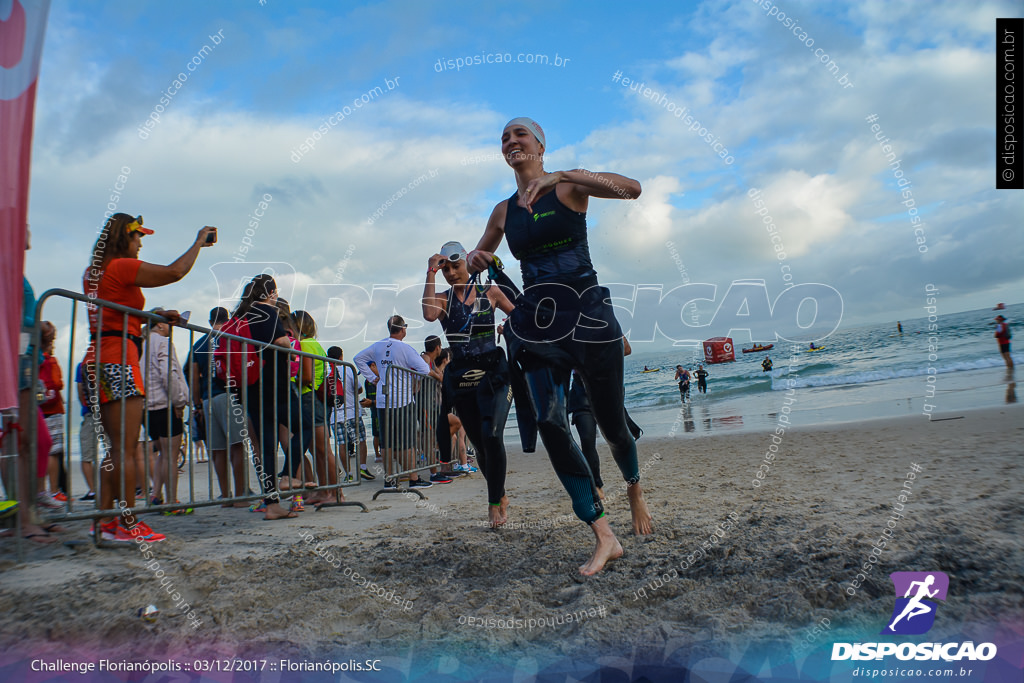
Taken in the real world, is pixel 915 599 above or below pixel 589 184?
below

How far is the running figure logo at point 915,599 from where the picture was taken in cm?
180

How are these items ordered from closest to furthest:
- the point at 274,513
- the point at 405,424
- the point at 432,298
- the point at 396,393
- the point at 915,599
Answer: the point at 915,599
the point at 432,298
the point at 274,513
the point at 396,393
the point at 405,424

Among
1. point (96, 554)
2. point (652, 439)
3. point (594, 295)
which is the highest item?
point (594, 295)

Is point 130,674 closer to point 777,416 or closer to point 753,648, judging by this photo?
point 753,648

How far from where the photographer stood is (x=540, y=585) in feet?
8.56

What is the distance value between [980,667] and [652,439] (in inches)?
392

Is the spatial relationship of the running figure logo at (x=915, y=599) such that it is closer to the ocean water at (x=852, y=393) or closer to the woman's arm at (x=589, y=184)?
the woman's arm at (x=589, y=184)

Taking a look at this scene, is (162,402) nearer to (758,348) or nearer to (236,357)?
(236,357)

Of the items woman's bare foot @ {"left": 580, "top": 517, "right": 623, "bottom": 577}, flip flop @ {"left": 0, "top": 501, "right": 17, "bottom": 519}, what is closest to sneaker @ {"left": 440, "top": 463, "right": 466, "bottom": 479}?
woman's bare foot @ {"left": 580, "top": 517, "right": 623, "bottom": 577}

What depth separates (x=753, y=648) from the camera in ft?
5.92

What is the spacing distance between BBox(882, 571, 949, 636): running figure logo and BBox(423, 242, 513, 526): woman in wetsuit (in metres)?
2.67

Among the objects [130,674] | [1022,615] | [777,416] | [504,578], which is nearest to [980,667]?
[1022,615]

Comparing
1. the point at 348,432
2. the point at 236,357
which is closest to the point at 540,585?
the point at 236,357

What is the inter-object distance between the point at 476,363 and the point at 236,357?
1.99m
